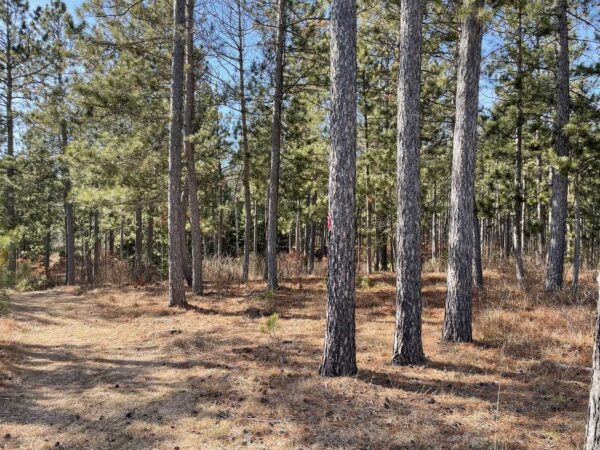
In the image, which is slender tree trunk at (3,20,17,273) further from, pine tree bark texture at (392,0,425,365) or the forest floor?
pine tree bark texture at (392,0,425,365)

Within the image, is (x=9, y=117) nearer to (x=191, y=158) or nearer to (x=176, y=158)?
(x=191, y=158)

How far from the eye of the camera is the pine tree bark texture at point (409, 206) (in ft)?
18.2

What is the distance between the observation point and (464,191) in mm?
6336

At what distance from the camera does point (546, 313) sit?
7688mm

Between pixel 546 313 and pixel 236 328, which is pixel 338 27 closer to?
pixel 236 328

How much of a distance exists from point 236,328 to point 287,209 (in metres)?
11.6

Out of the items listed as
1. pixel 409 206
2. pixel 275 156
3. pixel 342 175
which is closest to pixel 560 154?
pixel 409 206

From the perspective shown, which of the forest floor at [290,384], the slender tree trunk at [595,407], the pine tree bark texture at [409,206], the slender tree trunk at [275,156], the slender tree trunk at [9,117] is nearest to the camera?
the slender tree trunk at [595,407]

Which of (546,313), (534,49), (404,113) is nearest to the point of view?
(404,113)

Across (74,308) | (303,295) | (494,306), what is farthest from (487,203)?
(74,308)

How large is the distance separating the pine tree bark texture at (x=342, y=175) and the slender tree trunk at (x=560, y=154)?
7045 millimetres

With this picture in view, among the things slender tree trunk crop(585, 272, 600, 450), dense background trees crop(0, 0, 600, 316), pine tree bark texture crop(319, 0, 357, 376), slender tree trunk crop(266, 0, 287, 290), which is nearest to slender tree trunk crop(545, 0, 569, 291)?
dense background trees crop(0, 0, 600, 316)

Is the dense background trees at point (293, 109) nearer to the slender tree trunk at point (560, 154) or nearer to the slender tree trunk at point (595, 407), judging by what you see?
the slender tree trunk at point (560, 154)

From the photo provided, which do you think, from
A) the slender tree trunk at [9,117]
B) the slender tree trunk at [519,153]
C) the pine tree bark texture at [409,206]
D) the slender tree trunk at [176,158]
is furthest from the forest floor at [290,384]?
the slender tree trunk at [9,117]
